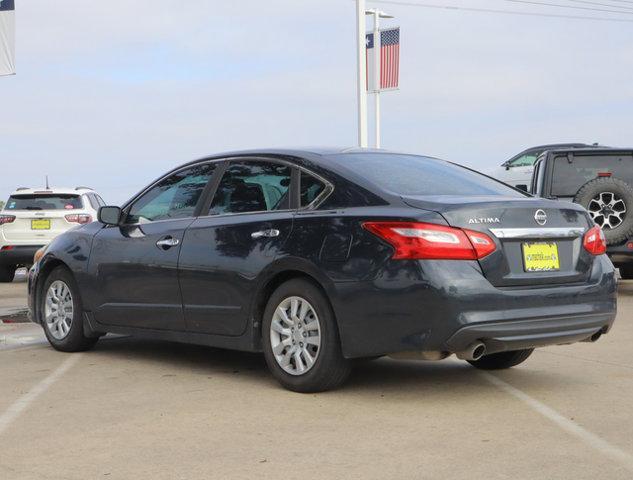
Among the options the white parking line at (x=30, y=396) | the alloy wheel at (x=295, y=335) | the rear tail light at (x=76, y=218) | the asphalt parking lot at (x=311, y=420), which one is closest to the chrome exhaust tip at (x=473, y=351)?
the asphalt parking lot at (x=311, y=420)

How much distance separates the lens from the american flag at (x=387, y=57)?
24688mm

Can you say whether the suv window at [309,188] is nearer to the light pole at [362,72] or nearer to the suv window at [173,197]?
the suv window at [173,197]

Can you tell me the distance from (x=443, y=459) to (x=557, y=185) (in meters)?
9.43

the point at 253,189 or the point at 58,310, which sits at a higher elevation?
the point at 253,189

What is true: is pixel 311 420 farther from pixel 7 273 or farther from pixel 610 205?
pixel 7 273

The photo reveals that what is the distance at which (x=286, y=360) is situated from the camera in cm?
677

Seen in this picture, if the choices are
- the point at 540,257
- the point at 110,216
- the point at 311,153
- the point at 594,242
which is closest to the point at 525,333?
the point at 540,257

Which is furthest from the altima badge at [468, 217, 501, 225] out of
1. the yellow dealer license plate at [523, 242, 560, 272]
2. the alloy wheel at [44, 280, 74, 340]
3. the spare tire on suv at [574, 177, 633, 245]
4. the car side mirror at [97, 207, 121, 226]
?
the spare tire on suv at [574, 177, 633, 245]

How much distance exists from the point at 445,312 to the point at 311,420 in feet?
3.22

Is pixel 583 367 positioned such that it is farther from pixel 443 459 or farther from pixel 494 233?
pixel 443 459

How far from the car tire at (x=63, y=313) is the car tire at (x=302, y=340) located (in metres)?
2.36

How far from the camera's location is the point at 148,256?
786cm

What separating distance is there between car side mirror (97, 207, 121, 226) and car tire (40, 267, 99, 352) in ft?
2.32

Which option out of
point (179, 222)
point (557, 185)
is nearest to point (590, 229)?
point (179, 222)
